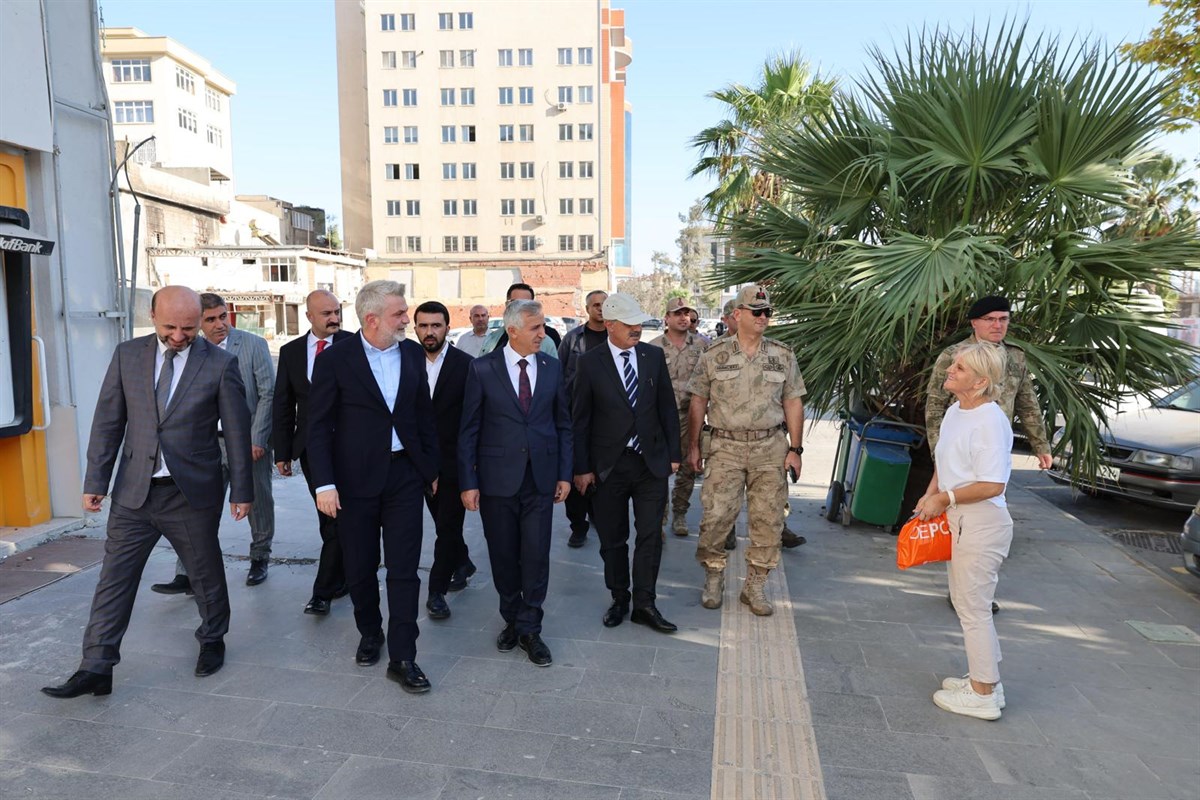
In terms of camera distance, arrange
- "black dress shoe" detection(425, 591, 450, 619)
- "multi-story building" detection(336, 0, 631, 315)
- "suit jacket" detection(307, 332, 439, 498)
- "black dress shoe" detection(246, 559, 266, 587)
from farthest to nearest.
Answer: "multi-story building" detection(336, 0, 631, 315)
"black dress shoe" detection(246, 559, 266, 587)
"black dress shoe" detection(425, 591, 450, 619)
"suit jacket" detection(307, 332, 439, 498)

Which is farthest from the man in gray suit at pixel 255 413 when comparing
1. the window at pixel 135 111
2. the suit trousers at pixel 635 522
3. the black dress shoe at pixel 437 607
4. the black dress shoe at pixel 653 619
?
the window at pixel 135 111

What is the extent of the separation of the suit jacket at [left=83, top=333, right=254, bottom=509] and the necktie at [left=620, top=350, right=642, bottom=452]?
2114 millimetres

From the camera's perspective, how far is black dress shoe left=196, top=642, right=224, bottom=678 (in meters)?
3.97

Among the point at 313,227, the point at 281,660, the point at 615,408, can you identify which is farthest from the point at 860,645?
the point at 313,227

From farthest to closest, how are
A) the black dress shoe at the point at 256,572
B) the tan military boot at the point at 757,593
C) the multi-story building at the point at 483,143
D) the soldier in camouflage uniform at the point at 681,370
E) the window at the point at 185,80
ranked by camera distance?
the window at the point at 185,80 < the multi-story building at the point at 483,143 < the soldier in camouflage uniform at the point at 681,370 < the black dress shoe at the point at 256,572 < the tan military boot at the point at 757,593

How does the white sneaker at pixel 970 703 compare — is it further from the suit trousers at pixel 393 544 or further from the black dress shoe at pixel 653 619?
the suit trousers at pixel 393 544

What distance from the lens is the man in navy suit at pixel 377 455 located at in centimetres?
376

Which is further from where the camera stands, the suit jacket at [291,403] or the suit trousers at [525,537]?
the suit jacket at [291,403]

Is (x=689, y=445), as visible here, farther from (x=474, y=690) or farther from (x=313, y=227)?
(x=313, y=227)

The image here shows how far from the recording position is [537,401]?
4.23 meters

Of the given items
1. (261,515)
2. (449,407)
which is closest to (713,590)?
(449,407)

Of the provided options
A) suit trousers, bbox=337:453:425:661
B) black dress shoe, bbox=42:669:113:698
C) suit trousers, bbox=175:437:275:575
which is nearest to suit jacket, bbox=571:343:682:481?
suit trousers, bbox=337:453:425:661

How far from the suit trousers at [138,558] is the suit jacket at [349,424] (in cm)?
73

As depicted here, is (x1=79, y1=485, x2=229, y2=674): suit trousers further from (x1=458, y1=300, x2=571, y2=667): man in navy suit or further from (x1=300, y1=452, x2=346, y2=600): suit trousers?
(x1=458, y1=300, x2=571, y2=667): man in navy suit
